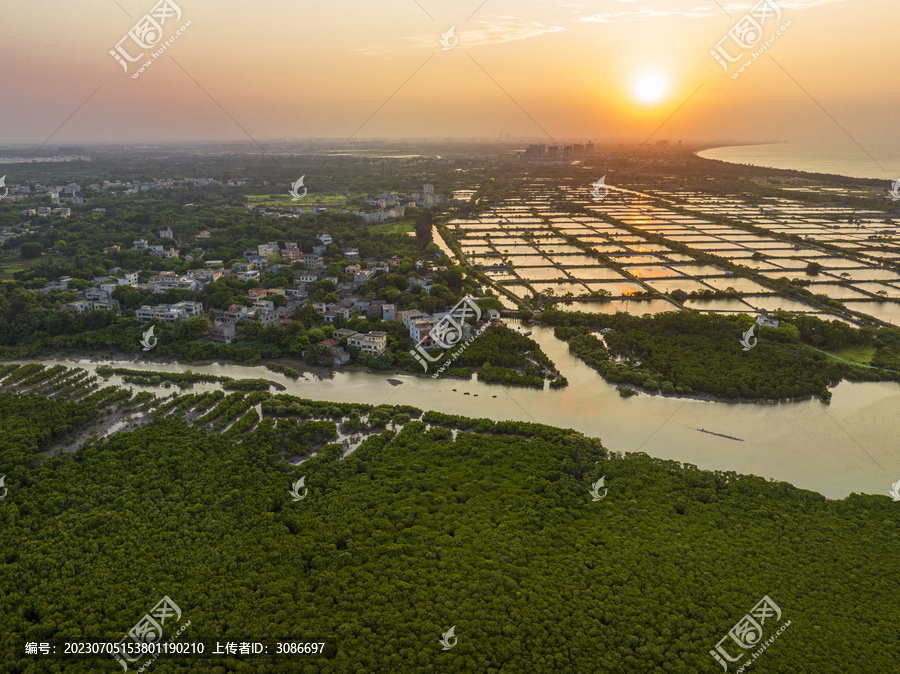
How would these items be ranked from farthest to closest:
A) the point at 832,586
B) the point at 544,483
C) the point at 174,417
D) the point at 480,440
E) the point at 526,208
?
the point at 526,208
the point at 174,417
the point at 480,440
the point at 544,483
the point at 832,586

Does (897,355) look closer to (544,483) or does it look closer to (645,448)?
(645,448)


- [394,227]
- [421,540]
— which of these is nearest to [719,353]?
[421,540]

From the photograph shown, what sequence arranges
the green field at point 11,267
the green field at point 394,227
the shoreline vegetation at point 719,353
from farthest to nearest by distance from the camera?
the green field at point 394,227 → the green field at point 11,267 → the shoreline vegetation at point 719,353

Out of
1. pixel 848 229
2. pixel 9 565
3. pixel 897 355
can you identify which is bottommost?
pixel 9 565

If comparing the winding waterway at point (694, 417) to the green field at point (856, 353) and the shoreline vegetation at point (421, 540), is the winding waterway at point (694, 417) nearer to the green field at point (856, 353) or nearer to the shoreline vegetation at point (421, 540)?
the shoreline vegetation at point (421, 540)

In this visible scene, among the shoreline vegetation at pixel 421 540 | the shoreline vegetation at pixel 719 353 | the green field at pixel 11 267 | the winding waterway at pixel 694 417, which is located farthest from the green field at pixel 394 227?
the shoreline vegetation at pixel 421 540

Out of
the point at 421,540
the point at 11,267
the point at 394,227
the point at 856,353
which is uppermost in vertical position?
the point at 394,227

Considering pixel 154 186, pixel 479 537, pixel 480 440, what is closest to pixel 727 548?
pixel 479 537

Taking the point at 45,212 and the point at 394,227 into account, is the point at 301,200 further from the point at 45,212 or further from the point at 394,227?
the point at 45,212
